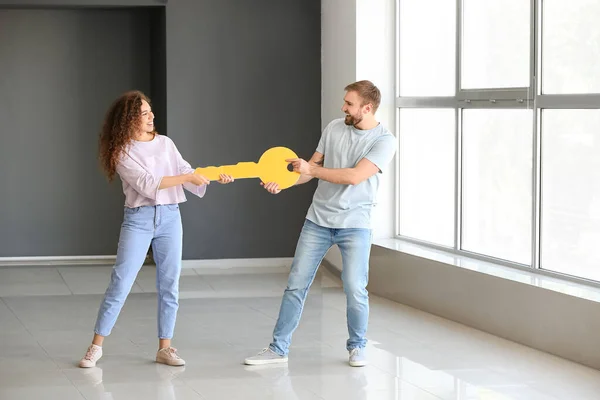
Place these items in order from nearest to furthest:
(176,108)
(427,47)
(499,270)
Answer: (499,270) < (427,47) < (176,108)

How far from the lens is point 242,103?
812 centimetres

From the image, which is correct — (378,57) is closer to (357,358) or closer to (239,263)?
(239,263)

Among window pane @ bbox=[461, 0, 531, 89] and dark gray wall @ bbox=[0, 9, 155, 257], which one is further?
dark gray wall @ bbox=[0, 9, 155, 257]

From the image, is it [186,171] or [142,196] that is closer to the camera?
[142,196]

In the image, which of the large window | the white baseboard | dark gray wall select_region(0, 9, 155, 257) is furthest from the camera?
dark gray wall select_region(0, 9, 155, 257)

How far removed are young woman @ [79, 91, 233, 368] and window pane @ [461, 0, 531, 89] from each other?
2.09 metres

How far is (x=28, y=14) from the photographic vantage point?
8414 mm

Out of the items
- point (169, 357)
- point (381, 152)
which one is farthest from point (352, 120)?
point (169, 357)

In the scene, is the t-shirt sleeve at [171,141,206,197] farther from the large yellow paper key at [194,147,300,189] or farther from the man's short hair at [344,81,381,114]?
the man's short hair at [344,81,381,114]

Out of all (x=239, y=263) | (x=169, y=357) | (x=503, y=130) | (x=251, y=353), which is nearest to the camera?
(x=169, y=357)

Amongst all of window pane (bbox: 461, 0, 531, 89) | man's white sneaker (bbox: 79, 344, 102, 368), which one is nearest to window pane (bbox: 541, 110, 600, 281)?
window pane (bbox: 461, 0, 531, 89)

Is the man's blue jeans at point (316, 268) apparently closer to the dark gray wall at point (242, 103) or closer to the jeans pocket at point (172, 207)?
the jeans pocket at point (172, 207)

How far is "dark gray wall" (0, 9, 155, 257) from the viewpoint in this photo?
8469mm

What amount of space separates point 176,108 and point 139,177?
3.24m
